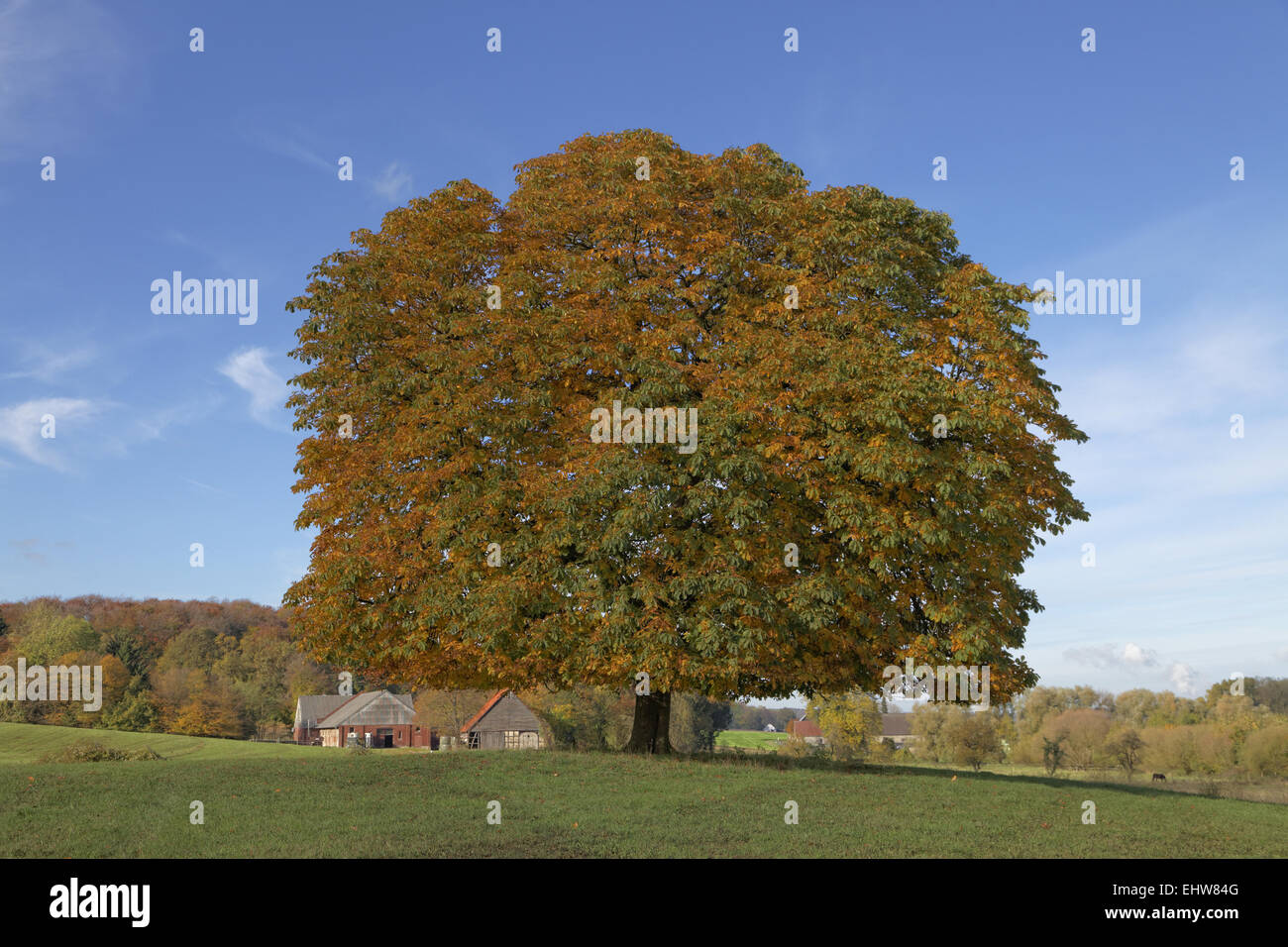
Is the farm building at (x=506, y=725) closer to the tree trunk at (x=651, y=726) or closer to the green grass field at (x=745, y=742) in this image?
the green grass field at (x=745, y=742)

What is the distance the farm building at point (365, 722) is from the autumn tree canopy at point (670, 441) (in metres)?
80.5

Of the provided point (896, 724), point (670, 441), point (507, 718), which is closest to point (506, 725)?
point (507, 718)

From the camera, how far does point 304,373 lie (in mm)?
25422

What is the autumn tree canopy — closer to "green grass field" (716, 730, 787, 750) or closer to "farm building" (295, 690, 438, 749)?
"green grass field" (716, 730, 787, 750)

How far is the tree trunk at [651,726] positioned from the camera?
24.1m

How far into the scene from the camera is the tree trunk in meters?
24.1

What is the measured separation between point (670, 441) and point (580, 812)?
8262 mm

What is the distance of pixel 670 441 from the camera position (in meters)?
20.6

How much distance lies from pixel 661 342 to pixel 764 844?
12.1m

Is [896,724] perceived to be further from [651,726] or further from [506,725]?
[651,726]

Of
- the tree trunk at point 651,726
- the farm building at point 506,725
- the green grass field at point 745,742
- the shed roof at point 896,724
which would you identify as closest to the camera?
the tree trunk at point 651,726

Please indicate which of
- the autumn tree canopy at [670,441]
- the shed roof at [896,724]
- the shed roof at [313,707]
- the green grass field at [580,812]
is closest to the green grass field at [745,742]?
the shed roof at [896,724]

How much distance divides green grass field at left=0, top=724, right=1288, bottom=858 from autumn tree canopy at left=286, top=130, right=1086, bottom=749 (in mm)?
2673

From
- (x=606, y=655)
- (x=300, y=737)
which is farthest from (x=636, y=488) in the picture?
(x=300, y=737)
